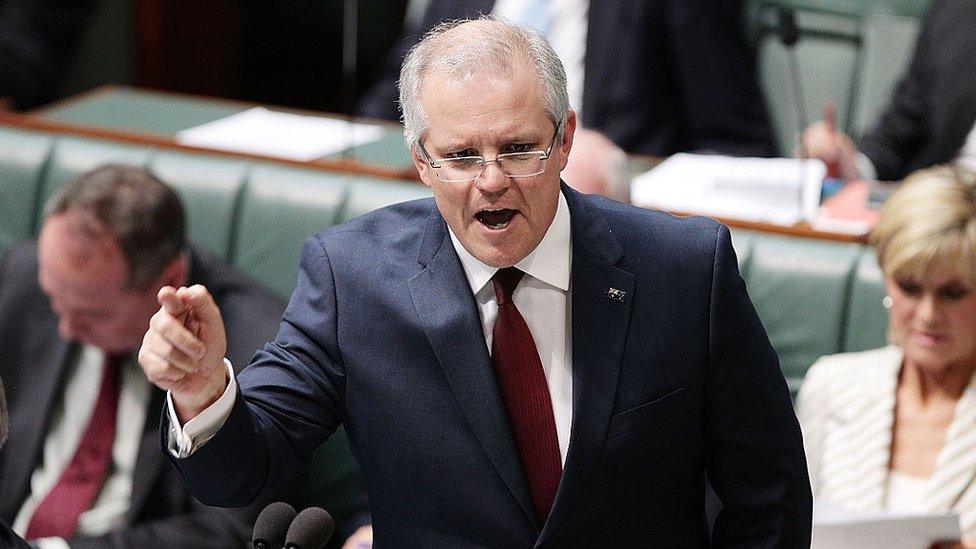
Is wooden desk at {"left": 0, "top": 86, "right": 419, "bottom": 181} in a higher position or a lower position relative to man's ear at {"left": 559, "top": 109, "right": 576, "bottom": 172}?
lower

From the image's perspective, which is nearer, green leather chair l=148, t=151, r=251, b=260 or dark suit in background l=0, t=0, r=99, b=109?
green leather chair l=148, t=151, r=251, b=260

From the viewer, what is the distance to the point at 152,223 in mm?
2703

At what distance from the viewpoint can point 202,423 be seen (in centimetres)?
148

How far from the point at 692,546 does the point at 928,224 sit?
35.6 inches

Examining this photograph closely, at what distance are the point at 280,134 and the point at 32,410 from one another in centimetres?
103

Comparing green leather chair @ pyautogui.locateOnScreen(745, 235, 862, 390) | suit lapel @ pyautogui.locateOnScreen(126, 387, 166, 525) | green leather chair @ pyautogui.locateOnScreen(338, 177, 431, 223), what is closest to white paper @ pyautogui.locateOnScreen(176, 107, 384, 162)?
green leather chair @ pyautogui.locateOnScreen(338, 177, 431, 223)

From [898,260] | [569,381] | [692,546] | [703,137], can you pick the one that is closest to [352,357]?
[569,381]

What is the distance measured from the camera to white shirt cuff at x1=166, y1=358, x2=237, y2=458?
148 centimetres

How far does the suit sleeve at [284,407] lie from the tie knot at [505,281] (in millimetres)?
186

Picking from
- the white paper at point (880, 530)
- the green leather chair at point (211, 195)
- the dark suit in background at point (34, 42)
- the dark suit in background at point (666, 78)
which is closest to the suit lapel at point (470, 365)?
the white paper at point (880, 530)

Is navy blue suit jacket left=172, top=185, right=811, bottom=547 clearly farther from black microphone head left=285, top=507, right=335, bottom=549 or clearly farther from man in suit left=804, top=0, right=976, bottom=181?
man in suit left=804, top=0, right=976, bottom=181

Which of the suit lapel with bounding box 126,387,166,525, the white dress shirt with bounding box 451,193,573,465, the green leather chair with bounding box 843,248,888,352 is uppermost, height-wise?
the white dress shirt with bounding box 451,193,573,465

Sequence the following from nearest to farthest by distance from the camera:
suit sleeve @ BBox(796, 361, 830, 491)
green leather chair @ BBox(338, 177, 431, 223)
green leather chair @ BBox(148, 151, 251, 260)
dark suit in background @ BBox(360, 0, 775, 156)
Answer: suit sleeve @ BBox(796, 361, 830, 491), green leather chair @ BBox(338, 177, 431, 223), green leather chair @ BBox(148, 151, 251, 260), dark suit in background @ BBox(360, 0, 775, 156)

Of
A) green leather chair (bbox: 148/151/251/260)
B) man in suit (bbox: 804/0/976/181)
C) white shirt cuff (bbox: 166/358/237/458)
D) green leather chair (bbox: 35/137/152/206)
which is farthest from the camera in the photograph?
man in suit (bbox: 804/0/976/181)
